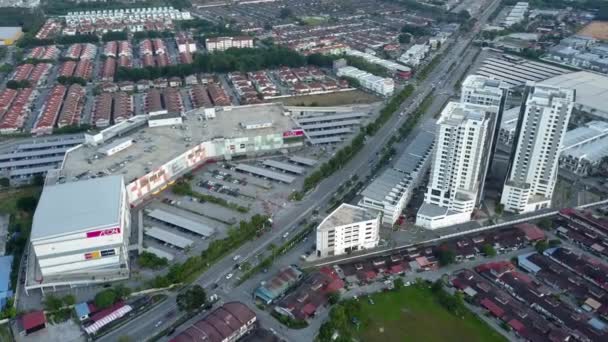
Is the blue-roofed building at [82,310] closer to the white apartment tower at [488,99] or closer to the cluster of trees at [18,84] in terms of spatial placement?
the white apartment tower at [488,99]

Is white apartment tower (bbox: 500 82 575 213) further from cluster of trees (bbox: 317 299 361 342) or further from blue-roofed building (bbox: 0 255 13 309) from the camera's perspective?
blue-roofed building (bbox: 0 255 13 309)

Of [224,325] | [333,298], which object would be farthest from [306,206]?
[224,325]

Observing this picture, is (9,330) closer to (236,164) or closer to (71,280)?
(71,280)

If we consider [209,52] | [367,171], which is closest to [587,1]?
[209,52]

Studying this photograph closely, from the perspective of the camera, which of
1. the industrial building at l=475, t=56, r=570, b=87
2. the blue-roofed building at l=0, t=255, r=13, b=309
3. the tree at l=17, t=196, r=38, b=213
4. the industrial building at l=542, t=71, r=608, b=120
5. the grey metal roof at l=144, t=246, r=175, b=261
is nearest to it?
the blue-roofed building at l=0, t=255, r=13, b=309

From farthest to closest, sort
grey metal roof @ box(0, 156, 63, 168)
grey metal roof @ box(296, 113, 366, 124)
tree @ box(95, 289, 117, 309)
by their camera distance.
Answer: grey metal roof @ box(296, 113, 366, 124)
grey metal roof @ box(0, 156, 63, 168)
tree @ box(95, 289, 117, 309)

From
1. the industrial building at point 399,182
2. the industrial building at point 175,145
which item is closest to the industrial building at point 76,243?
the industrial building at point 175,145

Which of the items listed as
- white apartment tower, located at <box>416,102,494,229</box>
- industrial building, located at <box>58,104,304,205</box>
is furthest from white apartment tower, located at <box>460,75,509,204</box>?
industrial building, located at <box>58,104,304,205</box>
